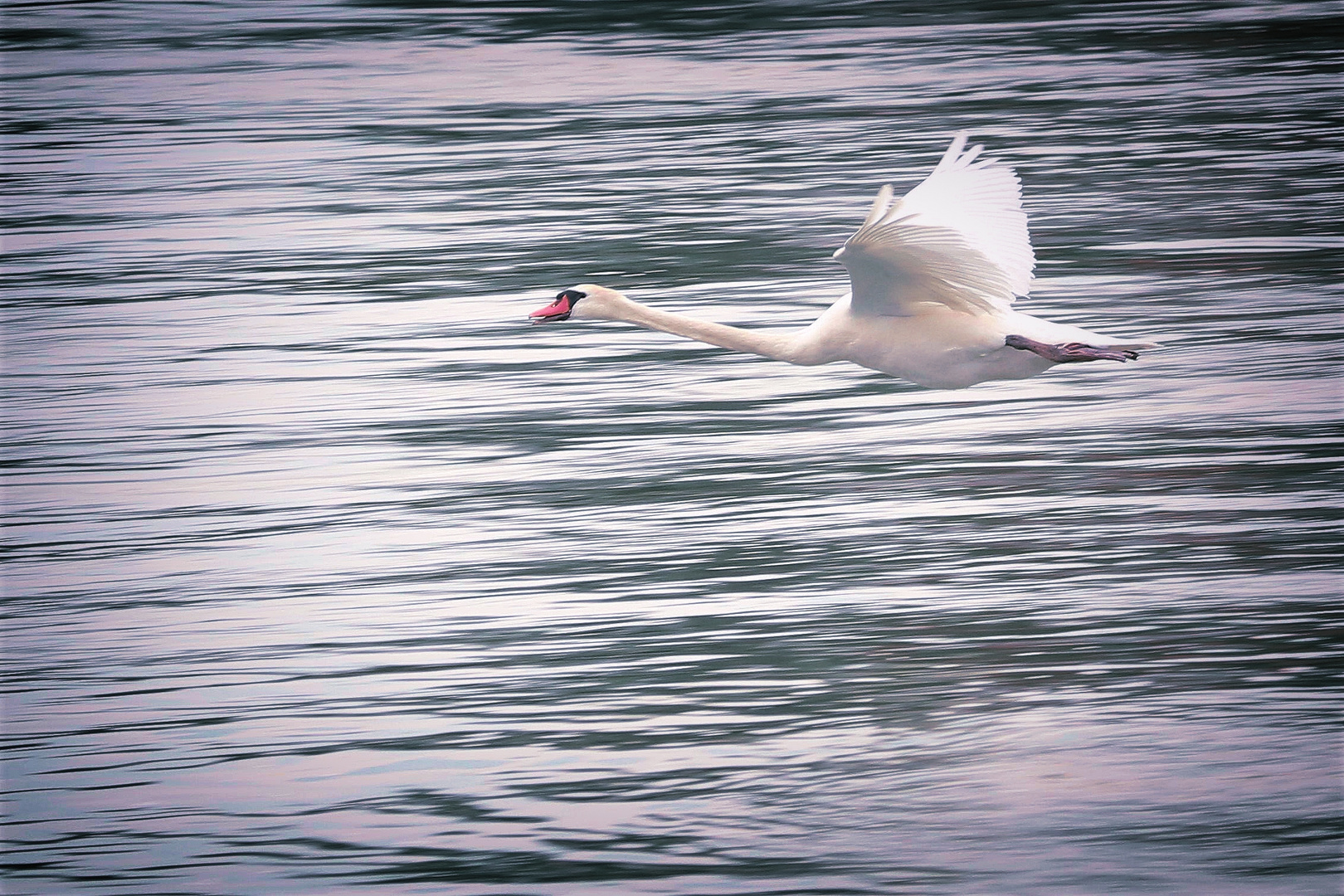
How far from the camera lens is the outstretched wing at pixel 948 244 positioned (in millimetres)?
6961

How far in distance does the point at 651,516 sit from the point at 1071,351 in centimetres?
201

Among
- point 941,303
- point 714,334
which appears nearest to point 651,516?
point 714,334

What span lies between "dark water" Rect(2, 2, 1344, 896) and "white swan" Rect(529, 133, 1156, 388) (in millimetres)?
853

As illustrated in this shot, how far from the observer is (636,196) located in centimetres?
1273

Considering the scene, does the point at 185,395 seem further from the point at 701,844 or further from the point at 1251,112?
the point at 1251,112

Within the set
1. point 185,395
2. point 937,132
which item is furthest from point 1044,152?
point 185,395

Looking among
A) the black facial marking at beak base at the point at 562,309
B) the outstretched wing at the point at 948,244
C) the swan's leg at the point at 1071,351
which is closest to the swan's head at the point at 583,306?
the black facial marking at beak base at the point at 562,309

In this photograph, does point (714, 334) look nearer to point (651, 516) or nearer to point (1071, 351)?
point (651, 516)

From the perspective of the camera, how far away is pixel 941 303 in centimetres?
769

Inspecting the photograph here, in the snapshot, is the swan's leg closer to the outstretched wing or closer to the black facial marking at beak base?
the outstretched wing

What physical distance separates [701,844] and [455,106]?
979 cm

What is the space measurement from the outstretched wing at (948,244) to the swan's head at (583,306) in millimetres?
1111

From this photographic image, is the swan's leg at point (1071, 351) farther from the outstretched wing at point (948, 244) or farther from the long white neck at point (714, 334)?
the long white neck at point (714, 334)

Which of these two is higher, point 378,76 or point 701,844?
point 378,76
